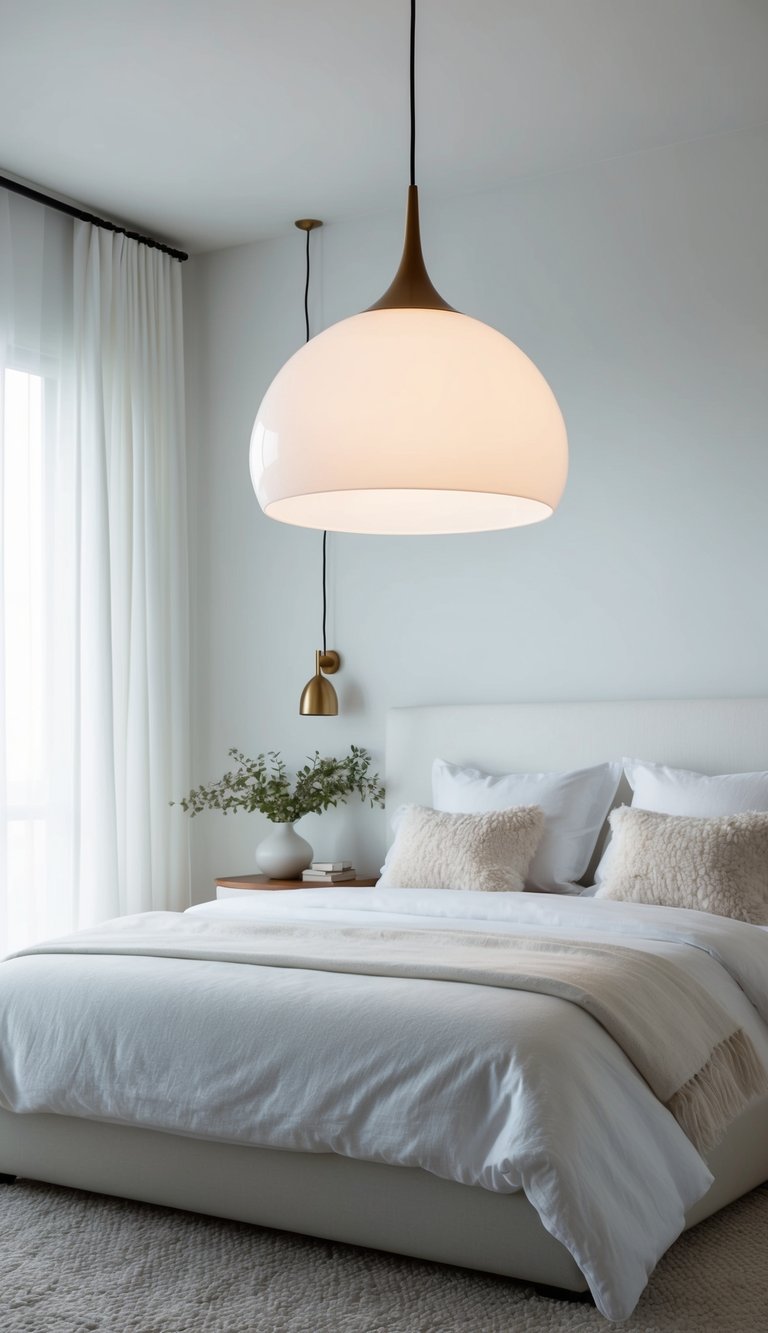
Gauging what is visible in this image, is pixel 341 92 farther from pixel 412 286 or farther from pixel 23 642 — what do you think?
pixel 23 642

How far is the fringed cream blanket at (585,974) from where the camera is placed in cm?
253

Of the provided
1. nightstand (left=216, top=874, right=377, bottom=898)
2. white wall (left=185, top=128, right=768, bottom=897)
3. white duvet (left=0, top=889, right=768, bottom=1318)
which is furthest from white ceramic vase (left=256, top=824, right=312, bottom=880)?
white duvet (left=0, top=889, right=768, bottom=1318)

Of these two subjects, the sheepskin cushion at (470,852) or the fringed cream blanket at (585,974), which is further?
the sheepskin cushion at (470,852)

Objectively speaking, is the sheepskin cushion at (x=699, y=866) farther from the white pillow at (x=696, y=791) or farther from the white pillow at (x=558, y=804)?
the white pillow at (x=558, y=804)

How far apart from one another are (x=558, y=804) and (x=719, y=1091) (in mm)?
1522

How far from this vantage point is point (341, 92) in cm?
390

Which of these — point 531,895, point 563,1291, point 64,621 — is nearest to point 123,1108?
→ point 563,1291

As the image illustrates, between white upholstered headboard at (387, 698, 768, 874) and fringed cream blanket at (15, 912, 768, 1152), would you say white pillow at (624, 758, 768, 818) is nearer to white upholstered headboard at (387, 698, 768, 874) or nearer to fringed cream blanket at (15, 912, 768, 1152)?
white upholstered headboard at (387, 698, 768, 874)

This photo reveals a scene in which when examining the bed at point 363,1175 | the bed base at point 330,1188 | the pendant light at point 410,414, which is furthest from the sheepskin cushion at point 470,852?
the pendant light at point 410,414

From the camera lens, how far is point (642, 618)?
434 cm

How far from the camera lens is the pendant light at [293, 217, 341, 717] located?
15.8 ft

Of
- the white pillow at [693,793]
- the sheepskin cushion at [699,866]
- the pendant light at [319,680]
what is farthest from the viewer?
the pendant light at [319,680]

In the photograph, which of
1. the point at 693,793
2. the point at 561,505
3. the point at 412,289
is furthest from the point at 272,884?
the point at 412,289

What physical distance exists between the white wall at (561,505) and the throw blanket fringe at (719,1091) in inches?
61.3
